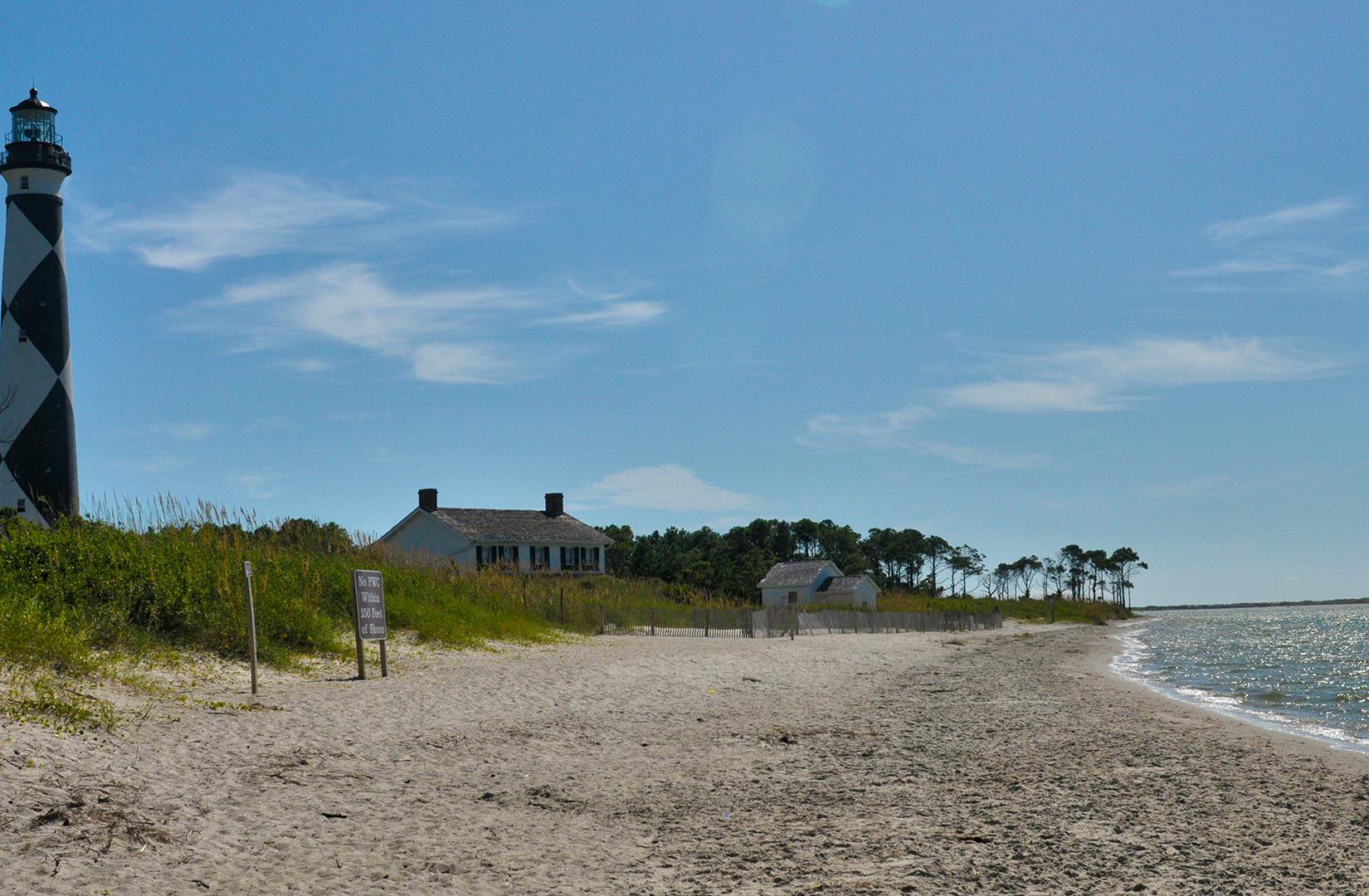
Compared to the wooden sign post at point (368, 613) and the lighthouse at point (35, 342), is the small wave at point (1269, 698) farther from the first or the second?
the lighthouse at point (35, 342)

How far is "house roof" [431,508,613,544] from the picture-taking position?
182 feet

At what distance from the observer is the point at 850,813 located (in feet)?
26.7

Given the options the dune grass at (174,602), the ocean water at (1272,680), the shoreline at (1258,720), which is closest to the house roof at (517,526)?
the ocean water at (1272,680)

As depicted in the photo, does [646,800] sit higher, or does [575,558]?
[575,558]

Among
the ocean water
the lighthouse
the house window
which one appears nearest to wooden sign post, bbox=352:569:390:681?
the ocean water

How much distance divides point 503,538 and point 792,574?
31.5 metres

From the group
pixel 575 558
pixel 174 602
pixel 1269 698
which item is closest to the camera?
pixel 174 602

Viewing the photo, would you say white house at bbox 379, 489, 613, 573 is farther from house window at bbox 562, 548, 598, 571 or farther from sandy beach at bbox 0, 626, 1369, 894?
sandy beach at bbox 0, 626, 1369, 894

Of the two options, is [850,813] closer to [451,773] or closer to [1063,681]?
[451,773]

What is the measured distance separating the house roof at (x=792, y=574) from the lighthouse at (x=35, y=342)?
55.9 m

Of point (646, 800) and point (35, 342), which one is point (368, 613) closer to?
point (646, 800)

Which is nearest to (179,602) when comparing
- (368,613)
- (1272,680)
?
(368,613)

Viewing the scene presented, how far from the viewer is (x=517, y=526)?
5759 centimetres

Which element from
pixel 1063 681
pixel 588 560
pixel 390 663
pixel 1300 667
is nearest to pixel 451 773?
pixel 390 663
